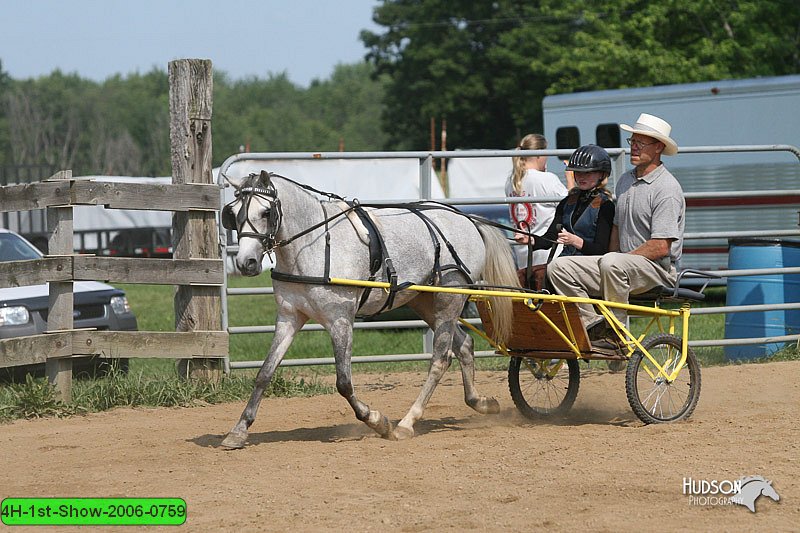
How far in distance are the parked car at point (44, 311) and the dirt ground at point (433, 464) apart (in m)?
2.02

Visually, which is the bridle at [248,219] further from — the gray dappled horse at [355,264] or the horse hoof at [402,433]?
the horse hoof at [402,433]

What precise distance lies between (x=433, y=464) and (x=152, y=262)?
11.8ft

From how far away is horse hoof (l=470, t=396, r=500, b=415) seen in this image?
826cm

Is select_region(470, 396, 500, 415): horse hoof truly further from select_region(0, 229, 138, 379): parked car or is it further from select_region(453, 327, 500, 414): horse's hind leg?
select_region(0, 229, 138, 379): parked car

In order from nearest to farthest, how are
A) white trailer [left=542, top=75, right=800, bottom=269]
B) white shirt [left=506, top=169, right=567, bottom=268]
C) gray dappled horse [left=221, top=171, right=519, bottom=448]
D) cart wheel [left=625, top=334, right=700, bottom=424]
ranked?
1. gray dappled horse [left=221, top=171, right=519, bottom=448]
2. cart wheel [left=625, top=334, right=700, bottom=424]
3. white shirt [left=506, top=169, right=567, bottom=268]
4. white trailer [left=542, top=75, right=800, bottom=269]

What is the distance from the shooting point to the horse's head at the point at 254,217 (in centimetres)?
683

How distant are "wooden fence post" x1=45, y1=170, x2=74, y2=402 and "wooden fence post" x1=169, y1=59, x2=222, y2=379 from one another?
0.93m

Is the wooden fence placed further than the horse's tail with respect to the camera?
Yes

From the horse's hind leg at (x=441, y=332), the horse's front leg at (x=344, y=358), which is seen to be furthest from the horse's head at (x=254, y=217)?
the horse's hind leg at (x=441, y=332)

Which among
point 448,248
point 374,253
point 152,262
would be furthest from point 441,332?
point 152,262

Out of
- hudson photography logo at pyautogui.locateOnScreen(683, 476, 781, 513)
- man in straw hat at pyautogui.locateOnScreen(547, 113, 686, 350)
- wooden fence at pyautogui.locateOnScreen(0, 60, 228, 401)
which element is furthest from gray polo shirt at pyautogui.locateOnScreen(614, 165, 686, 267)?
wooden fence at pyautogui.locateOnScreen(0, 60, 228, 401)

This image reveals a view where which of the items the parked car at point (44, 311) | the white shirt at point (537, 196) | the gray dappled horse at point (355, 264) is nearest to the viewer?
the gray dappled horse at point (355, 264)

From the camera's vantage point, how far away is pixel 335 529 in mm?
5285

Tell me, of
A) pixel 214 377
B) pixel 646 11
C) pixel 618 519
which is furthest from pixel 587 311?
pixel 646 11
